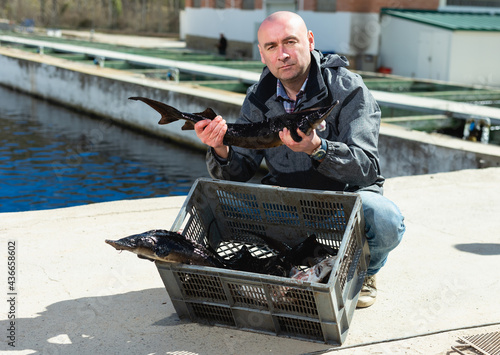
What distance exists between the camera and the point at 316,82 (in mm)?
3424

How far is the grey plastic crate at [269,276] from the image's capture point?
2.95 m

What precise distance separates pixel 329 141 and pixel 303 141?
0.18m

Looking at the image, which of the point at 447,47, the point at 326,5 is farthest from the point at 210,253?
the point at 326,5

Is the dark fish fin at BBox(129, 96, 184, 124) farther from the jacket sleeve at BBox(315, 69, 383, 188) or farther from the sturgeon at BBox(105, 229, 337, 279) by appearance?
the jacket sleeve at BBox(315, 69, 383, 188)

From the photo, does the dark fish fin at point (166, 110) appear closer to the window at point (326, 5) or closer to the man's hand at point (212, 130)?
the man's hand at point (212, 130)

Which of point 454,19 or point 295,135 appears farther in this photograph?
point 454,19

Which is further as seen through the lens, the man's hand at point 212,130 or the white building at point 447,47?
the white building at point 447,47

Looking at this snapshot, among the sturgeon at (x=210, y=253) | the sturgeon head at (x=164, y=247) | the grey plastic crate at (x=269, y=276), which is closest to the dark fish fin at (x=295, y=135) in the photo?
the grey plastic crate at (x=269, y=276)

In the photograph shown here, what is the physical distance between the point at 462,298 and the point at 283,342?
3.96 ft

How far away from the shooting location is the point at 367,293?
3572mm

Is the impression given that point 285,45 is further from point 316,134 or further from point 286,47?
point 316,134

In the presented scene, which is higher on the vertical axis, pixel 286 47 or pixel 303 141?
pixel 286 47

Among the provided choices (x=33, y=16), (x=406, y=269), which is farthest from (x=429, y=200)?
(x=33, y=16)

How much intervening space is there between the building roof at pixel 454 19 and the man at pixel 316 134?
837 inches
